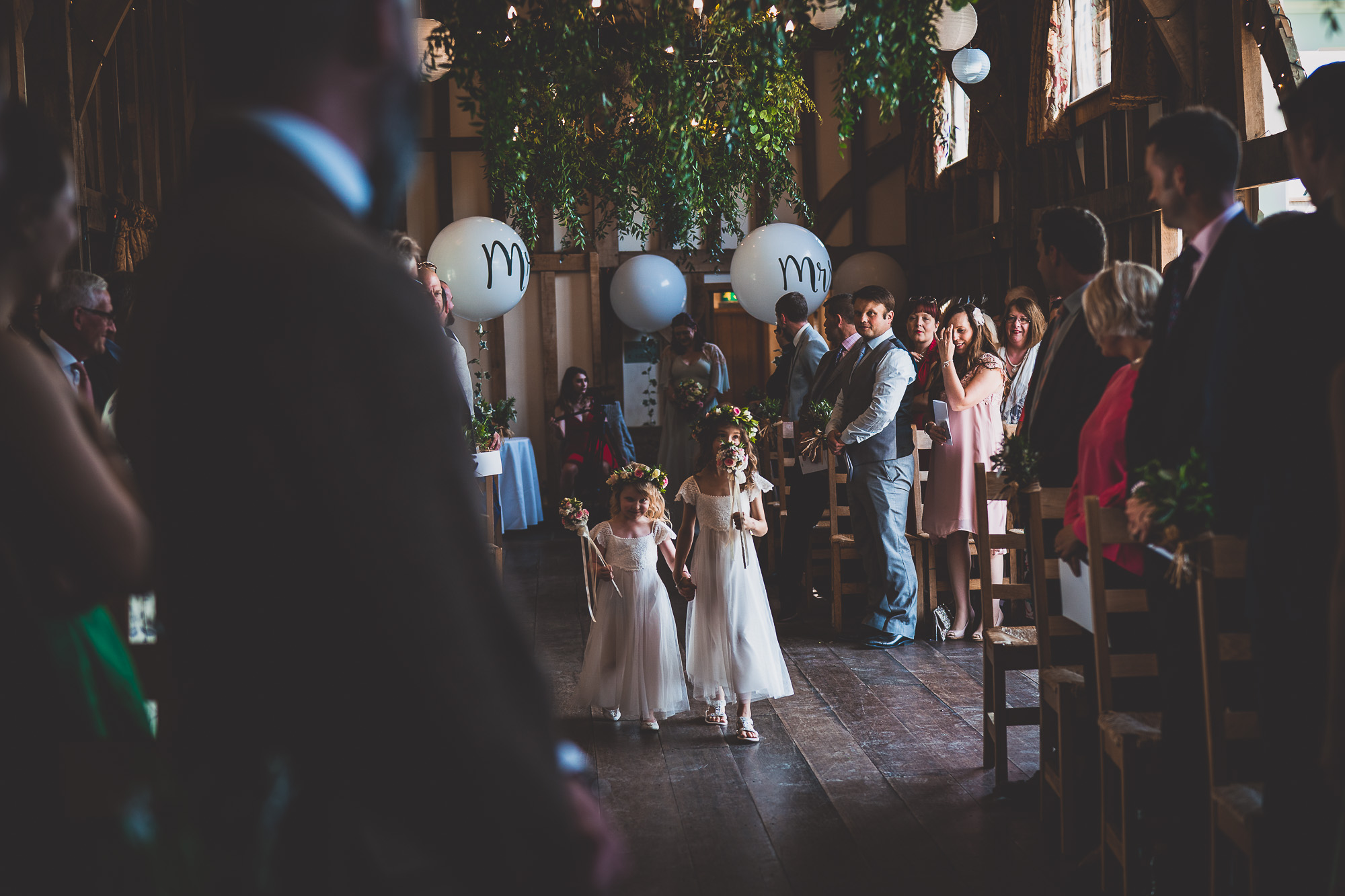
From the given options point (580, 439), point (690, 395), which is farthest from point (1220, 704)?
point (580, 439)

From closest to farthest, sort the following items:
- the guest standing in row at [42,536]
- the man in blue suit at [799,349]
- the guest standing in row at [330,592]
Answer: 1. the guest standing in row at [330,592]
2. the guest standing in row at [42,536]
3. the man in blue suit at [799,349]

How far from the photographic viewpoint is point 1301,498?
6.14 ft

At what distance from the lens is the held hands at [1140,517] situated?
86.9 inches

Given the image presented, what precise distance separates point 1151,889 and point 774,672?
1.91 meters

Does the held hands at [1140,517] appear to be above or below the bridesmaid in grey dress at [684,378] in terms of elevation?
below

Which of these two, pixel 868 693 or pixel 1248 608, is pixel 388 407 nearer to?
pixel 1248 608

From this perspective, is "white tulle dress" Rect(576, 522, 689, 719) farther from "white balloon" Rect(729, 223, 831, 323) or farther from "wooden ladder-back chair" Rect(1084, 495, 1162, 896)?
"white balloon" Rect(729, 223, 831, 323)

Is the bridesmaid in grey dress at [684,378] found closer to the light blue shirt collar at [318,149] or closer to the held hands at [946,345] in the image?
the held hands at [946,345]

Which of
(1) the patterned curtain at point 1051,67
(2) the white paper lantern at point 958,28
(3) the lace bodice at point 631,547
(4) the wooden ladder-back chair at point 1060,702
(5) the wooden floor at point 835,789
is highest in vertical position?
(1) the patterned curtain at point 1051,67

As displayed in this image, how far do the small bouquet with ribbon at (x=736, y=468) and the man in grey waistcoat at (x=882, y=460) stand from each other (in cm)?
112

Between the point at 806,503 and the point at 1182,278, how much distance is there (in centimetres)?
378

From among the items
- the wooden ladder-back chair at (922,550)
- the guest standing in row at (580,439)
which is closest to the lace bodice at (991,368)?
the wooden ladder-back chair at (922,550)

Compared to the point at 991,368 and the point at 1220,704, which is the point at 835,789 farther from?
the point at 991,368

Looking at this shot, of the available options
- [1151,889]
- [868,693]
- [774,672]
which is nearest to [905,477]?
[868,693]
